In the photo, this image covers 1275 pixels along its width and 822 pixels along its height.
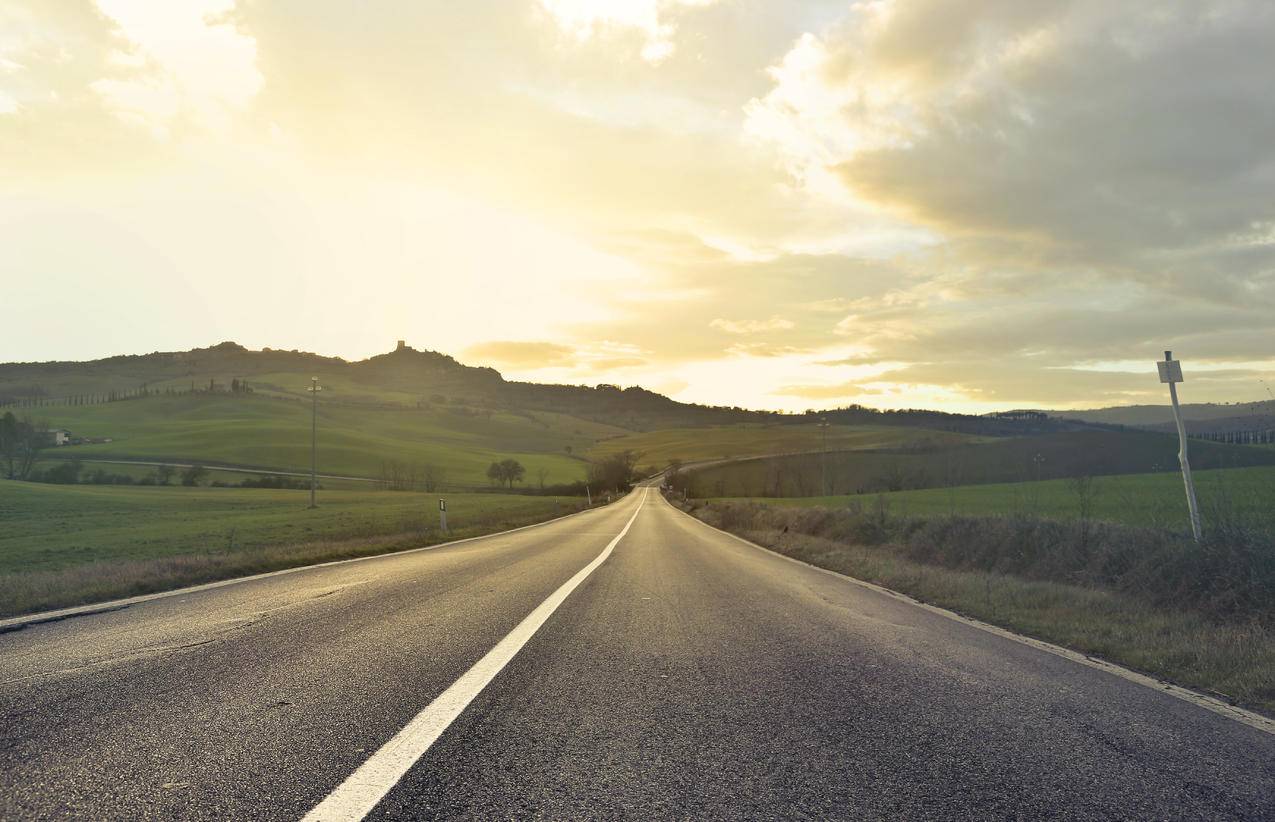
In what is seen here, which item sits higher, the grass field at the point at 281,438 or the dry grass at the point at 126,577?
the grass field at the point at 281,438

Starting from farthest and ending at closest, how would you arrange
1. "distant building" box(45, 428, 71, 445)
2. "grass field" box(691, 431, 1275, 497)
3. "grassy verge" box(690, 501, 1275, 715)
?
1. "distant building" box(45, 428, 71, 445)
2. "grass field" box(691, 431, 1275, 497)
3. "grassy verge" box(690, 501, 1275, 715)

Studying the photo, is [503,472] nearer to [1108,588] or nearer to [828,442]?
[828,442]

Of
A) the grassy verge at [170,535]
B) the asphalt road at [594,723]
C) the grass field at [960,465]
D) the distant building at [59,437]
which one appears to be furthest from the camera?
the distant building at [59,437]

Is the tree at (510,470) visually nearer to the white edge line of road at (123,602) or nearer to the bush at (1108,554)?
the bush at (1108,554)

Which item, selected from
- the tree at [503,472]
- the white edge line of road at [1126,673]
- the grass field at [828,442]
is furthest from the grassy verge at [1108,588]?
the grass field at [828,442]

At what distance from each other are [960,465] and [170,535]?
9026 centimetres

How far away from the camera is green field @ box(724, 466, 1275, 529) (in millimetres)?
11905

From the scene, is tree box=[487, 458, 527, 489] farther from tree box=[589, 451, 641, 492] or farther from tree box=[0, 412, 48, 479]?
tree box=[0, 412, 48, 479]

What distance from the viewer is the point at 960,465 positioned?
95000 mm

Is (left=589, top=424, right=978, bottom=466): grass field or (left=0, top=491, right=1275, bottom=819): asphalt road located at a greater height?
(left=589, top=424, right=978, bottom=466): grass field

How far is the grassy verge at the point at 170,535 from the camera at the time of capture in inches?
435

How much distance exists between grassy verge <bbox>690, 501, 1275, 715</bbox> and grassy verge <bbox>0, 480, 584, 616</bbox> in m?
11.9

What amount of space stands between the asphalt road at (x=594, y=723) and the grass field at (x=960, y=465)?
69381 millimetres

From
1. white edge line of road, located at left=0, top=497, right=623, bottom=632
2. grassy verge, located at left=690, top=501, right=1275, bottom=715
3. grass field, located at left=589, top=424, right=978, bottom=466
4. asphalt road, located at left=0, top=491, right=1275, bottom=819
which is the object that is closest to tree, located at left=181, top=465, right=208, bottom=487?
white edge line of road, located at left=0, top=497, right=623, bottom=632
